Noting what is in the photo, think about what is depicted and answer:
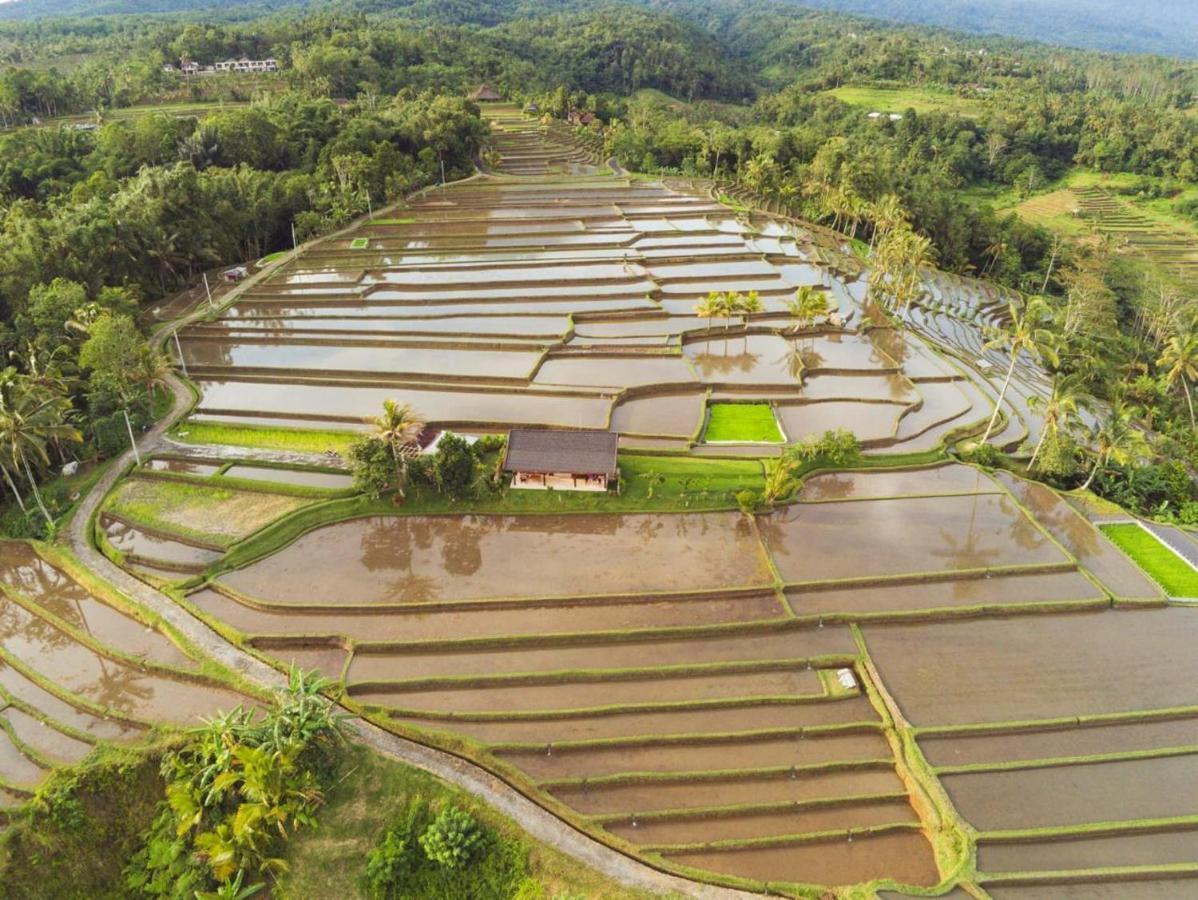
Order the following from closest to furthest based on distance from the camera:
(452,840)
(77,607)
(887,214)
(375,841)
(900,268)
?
(452,840) → (375,841) → (77,607) → (900,268) → (887,214)

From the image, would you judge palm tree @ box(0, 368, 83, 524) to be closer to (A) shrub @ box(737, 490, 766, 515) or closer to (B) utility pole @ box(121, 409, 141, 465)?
(B) utility pole @ box(121, 409, 141, 465)

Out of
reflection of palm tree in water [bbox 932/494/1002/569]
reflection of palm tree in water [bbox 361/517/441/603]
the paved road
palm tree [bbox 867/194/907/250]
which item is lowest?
reflection of palm tree in water [bbox 361/517/441/603]

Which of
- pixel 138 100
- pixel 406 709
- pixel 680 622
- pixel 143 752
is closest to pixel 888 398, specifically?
pixel 680 622

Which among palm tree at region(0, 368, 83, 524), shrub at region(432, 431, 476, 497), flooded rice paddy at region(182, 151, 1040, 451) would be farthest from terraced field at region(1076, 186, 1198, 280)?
palm tree at region(0, 368, 83, 524)

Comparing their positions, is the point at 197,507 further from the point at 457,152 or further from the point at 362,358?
the point at 457,152

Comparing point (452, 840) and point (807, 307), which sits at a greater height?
point (807, 307)

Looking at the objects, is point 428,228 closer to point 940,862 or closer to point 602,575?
point 602,575

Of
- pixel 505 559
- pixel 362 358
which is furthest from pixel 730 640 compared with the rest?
pixel 362 358
